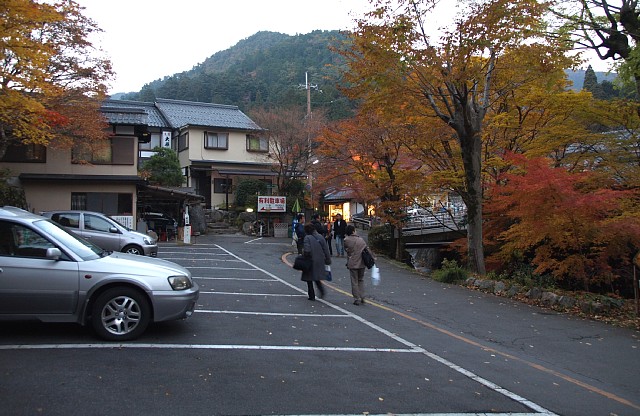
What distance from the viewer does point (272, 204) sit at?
30297 millimetres

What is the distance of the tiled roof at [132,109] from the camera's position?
23.8 m

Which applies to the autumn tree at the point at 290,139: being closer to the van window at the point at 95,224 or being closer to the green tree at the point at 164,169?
the green tree at the point at 164,169

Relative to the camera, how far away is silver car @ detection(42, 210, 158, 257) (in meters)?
14.2

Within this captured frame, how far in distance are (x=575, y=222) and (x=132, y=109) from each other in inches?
845

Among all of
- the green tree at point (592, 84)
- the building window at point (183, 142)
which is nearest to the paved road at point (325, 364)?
the green tree at point (592, 84)

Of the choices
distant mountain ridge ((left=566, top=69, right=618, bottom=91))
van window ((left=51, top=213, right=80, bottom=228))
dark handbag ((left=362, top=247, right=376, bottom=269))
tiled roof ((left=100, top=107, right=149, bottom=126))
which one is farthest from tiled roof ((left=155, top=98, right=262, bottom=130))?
dark handbag ((left=362, top=247, right=376, bottom=269))

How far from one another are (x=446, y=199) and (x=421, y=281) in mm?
6885

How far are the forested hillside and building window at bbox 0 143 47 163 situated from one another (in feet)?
72.6

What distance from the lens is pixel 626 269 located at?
12758 mm

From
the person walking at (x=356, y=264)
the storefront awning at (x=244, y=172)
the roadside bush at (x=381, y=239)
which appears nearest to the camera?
the person walking at (x=356, y=264)

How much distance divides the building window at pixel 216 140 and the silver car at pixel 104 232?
2149 cm

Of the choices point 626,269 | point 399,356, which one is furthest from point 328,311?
point 626,269

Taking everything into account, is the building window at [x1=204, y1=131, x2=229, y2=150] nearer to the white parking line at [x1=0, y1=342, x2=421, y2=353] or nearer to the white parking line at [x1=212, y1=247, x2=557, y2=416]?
the white parking line at [x1=212, y1=247, x2=557, y2=416]

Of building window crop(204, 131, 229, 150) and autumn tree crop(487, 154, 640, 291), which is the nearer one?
autumn tree crop(487, 154, 640, 291)
